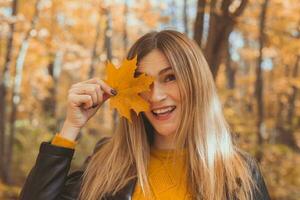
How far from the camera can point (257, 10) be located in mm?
7531

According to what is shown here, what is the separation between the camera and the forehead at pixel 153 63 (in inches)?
71.6

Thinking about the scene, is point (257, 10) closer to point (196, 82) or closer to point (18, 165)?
point (18, 165)

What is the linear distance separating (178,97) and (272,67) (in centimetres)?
963

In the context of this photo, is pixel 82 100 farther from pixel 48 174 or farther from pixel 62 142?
pixel 48 174

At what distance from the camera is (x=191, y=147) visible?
1.88 metres

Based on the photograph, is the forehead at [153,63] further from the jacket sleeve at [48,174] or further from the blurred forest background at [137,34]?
the blurred forest background at [137,34]

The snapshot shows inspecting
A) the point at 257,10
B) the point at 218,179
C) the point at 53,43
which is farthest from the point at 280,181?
the point at 218,179

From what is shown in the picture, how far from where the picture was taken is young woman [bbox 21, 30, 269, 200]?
1796 millimetres

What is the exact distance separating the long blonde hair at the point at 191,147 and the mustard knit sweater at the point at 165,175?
3 cm

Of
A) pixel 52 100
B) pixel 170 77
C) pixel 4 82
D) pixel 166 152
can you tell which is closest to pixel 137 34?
pixel 52 100

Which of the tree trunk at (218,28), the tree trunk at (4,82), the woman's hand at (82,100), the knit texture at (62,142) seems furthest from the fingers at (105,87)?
the tree trunk at (4,82)

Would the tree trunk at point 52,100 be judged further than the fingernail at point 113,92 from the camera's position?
Yes

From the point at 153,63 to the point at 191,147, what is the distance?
0.41 m

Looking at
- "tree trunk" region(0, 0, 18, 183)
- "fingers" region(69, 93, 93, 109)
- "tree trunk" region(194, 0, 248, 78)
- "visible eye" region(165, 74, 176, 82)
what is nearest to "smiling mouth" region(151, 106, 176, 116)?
"visible eye" region(165, 74, 176, 82)
